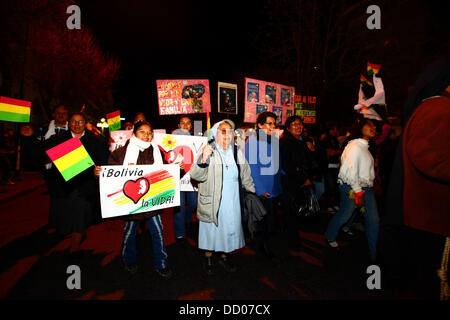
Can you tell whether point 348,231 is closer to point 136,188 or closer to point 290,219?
point 290,219

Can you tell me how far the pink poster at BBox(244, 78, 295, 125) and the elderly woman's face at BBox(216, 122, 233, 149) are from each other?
2.50 m

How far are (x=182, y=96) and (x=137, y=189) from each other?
10.9 ft

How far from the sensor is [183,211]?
14.2 feet

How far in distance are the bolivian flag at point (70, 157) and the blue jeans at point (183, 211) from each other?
6.17ft

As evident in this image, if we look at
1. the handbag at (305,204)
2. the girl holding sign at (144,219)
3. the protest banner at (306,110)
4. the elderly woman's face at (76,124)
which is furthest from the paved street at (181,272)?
the protest banner at (306,110)

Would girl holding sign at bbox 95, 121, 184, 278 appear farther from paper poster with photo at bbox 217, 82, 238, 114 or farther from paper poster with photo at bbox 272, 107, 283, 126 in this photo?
paper poster with photo at bbox 272, 107, 283, 126

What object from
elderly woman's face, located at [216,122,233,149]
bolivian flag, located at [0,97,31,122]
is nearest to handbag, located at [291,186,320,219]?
elderly woman's face, located at [216,122,233,149]

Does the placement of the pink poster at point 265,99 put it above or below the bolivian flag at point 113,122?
above

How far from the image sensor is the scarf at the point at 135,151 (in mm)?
3008

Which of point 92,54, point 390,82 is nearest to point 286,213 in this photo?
point 390,82

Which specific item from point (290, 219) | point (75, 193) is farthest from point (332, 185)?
point (75, 193)

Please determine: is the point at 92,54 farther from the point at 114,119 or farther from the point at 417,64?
the point at 417,64

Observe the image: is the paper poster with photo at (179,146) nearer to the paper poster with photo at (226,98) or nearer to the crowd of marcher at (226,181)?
the crowd of marcher at (226,181)

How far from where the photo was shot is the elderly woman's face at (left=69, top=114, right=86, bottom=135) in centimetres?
330
